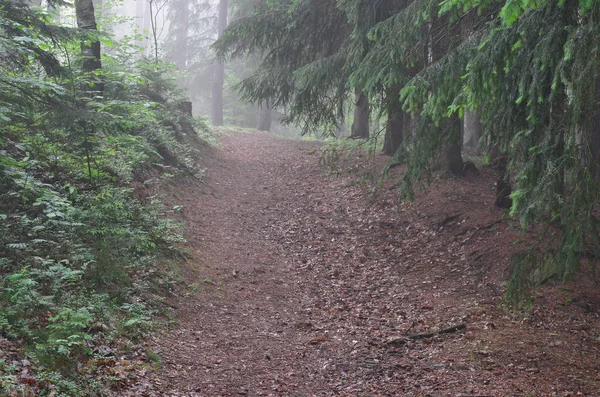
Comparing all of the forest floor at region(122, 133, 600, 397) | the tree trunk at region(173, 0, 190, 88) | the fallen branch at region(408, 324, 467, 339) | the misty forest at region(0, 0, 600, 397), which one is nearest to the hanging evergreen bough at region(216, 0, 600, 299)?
the misty forest at region(0, 0, 600, 397)

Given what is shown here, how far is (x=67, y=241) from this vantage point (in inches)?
255

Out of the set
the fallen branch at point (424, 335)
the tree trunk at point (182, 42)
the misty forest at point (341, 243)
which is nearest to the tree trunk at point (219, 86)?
the tree trunk at point (182, 42)

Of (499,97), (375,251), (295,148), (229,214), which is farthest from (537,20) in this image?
(295,148)

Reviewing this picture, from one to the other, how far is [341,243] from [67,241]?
5.74m

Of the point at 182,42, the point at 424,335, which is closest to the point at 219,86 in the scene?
the point at 182,42

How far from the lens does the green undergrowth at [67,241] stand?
4547mm

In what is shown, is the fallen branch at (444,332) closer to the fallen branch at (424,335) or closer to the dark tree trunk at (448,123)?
the fallen branch at (424,335)

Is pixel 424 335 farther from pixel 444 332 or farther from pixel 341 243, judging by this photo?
pixel 341 243

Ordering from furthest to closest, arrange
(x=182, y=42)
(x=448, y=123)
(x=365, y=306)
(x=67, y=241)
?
1. (x=182, y=42)
2. (x=448, y=123)
3. (x=365, y=306)
4. (x=67, y=241)

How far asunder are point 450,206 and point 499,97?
5171 millimetres

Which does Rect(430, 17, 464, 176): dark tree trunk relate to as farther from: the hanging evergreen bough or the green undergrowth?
the green undergrowth

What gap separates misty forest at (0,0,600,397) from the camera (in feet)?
16.0

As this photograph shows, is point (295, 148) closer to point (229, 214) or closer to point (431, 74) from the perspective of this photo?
point (229, 214)

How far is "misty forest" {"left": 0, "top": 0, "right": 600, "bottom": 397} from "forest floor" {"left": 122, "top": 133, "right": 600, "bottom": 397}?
0.04m
